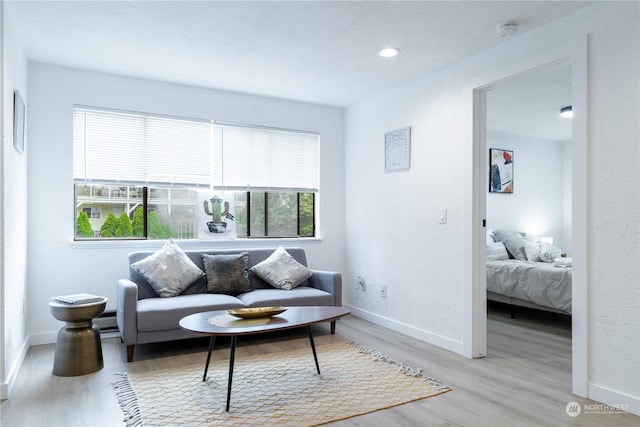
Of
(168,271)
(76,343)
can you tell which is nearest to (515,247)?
(168,271)

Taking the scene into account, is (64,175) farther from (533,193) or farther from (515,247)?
(533,193)

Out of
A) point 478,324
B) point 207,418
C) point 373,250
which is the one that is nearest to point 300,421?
point 207,418

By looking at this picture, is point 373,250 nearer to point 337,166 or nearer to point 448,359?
point 337,166

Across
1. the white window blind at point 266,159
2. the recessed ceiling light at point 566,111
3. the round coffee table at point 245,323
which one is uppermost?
the recessed ceiling light at point 566,111

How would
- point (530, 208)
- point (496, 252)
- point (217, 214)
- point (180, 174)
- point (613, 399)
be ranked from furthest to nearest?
point (530, 208) → point (496, 252) → point (217, 214) → point (180, 174) → point (613, 399)

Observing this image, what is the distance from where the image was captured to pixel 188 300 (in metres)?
3.71

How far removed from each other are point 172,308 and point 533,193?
230 inches

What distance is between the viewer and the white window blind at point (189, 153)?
4.13 m

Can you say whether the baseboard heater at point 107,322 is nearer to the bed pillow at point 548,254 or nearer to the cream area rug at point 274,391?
the cream area rug at point 274,391

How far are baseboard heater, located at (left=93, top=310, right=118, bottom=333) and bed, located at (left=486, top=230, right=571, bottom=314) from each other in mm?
4095

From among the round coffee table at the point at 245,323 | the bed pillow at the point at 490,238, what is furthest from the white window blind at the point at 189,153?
the bed pillow at the point at 490,238

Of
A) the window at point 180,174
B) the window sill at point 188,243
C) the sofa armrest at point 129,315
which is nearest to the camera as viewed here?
the sofa armrest at point 129,315

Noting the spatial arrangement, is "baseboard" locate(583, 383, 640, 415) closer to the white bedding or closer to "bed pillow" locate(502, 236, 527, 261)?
the white bedding

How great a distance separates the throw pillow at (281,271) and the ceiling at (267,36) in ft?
5.85
